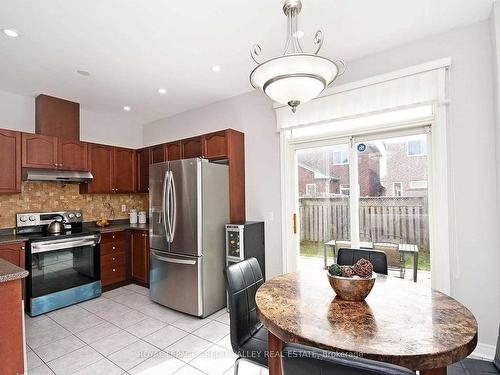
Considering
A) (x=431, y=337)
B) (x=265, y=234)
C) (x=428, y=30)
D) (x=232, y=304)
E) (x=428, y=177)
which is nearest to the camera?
(x=431, y=337)

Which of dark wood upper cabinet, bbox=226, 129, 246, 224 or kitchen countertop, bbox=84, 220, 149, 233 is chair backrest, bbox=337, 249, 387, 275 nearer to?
dark wood upper cabinet, bbox=226, 129, 246, 224

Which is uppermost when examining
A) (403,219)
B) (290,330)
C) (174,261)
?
(403,219)

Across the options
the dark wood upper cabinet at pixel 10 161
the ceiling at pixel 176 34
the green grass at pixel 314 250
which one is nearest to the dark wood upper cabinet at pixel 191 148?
the ceiling at pixel 176 34

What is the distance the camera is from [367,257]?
214 cm

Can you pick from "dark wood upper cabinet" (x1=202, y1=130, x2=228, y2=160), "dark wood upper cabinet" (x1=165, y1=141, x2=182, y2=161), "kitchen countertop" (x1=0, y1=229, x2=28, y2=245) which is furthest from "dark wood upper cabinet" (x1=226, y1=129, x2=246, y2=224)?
"kitchen countertop" (x1=0, y1=229, x2=28, y2=245)

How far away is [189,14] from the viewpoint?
207 centimetres

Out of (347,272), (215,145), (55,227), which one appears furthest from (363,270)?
(55,227)

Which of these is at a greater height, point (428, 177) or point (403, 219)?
point (428, 177)

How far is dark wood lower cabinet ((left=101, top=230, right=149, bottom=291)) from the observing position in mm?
3805

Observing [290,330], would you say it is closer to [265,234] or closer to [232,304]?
[232,304]

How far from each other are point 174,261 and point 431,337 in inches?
105

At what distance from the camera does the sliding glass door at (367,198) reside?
260 cm

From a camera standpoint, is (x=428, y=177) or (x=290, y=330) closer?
(x=290, y=330)

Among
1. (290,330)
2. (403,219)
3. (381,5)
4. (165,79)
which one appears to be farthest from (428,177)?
(165,79)
